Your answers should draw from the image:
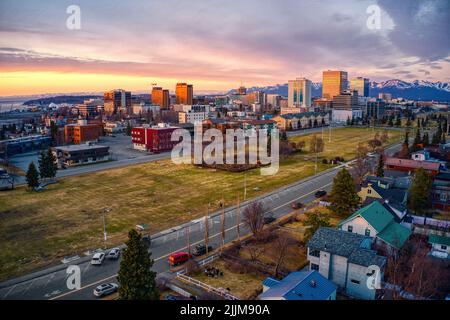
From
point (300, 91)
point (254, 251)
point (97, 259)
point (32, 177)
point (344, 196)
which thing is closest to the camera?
point (97, 259)

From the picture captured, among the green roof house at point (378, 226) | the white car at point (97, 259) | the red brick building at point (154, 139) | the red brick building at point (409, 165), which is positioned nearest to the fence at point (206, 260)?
the white car at point (97, 259)

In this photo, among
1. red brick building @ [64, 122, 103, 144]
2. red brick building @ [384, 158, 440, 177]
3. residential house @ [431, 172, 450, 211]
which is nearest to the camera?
residential house @ [431, 172, 450, 211]

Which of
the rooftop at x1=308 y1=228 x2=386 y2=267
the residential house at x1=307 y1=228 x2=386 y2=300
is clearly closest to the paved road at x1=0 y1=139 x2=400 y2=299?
the rooftop at x1=308 y1=228 x2=386 y2=267

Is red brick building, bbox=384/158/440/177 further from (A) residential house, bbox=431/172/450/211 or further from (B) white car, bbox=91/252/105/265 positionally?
(B) white car, bbox=91/252/105/265

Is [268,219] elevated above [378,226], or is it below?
below

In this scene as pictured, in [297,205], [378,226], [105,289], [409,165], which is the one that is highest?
[409,165]

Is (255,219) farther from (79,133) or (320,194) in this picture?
(79,133)

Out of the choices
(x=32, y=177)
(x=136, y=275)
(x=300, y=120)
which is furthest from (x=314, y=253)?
(x=300, y=120)
